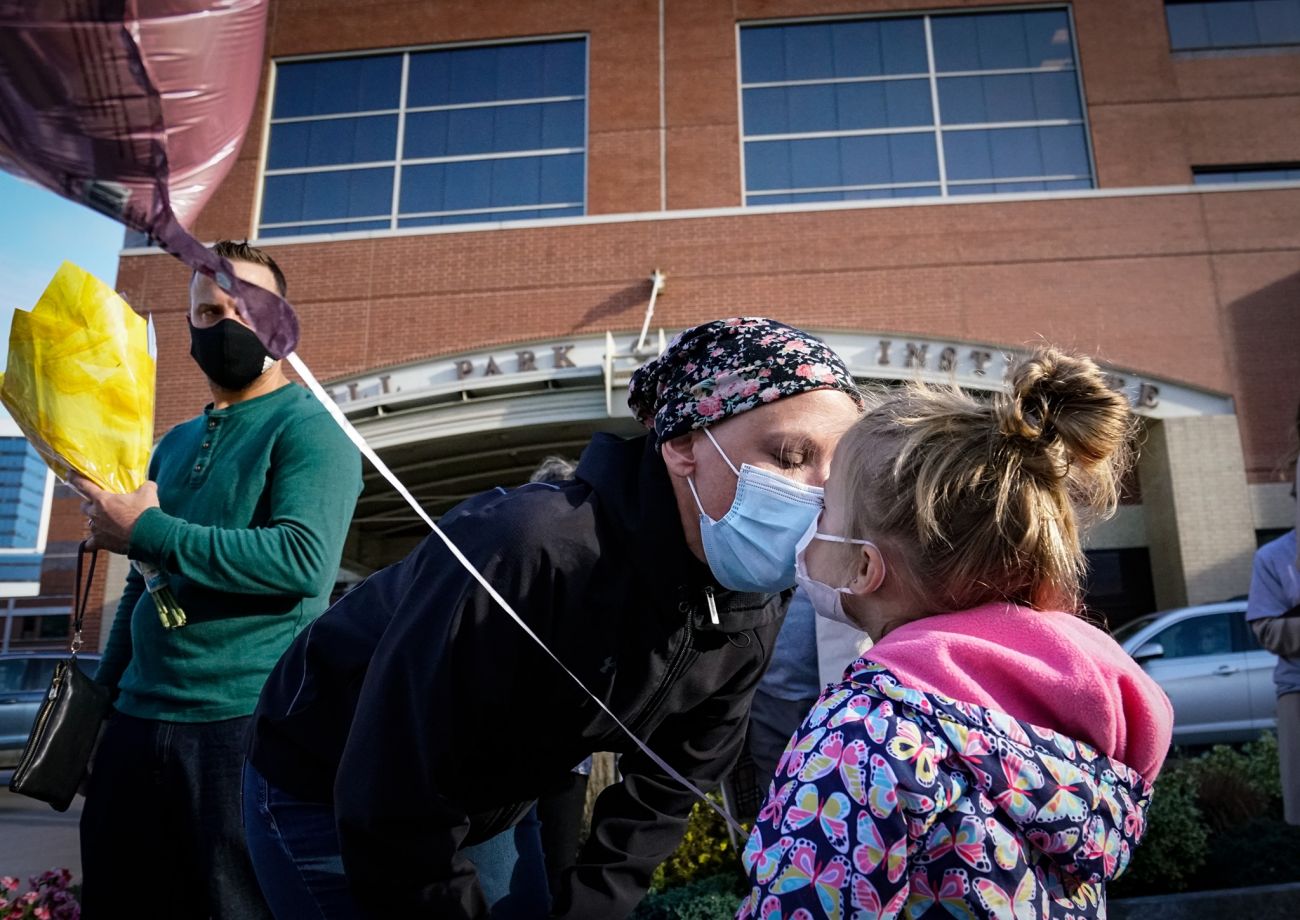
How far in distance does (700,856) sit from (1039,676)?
150 inches

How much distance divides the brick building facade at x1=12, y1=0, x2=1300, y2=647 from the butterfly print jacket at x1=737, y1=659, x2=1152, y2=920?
13.0 metres

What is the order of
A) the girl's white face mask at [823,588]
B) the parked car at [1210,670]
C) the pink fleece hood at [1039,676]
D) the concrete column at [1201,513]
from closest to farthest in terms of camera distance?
the pink fleece hood at [1039,676] < the girl's white face mask at [823,588] < the parked car at [1210,670] < the concrete column at [1201,513]

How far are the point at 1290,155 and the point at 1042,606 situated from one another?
706 inches

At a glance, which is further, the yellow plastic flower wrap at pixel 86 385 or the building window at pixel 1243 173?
the building window at pixel 1243 173

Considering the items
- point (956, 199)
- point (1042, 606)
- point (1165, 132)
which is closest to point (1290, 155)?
point (1165, 132)

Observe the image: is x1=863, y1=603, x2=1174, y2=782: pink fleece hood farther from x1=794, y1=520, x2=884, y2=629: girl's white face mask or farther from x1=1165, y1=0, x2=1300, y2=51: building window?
x1=1165, y1=0, x2=1300, y2=51: building window

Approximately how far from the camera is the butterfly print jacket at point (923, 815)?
129cm

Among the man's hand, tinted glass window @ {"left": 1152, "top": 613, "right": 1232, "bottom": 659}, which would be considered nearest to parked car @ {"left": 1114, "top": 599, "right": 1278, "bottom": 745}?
tinted glass window @ {"left": 1152, "top": 613, "right": 1232, "bottom": 659}

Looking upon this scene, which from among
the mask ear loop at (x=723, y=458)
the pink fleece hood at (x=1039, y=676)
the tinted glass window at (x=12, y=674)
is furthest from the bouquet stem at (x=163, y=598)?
the tinted glass window at (x=12, y=674)

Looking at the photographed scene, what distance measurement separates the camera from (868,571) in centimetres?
168

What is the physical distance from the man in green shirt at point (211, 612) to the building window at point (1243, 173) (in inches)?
677

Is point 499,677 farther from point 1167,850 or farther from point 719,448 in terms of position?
point 1167,850

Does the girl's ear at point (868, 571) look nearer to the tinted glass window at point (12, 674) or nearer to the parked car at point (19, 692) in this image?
the parked car at point (19, 692)

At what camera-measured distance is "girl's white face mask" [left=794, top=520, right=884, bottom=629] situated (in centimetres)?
176
